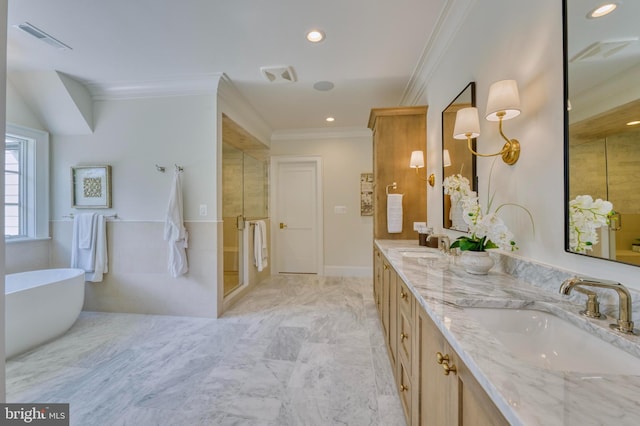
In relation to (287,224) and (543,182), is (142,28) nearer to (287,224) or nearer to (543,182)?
(543,182)

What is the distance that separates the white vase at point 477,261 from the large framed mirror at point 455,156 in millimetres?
538

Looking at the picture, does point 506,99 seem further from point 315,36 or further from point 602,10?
point 315,36

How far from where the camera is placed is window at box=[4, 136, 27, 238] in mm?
2840

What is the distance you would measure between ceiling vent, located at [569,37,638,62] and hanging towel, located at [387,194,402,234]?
6.02 ft

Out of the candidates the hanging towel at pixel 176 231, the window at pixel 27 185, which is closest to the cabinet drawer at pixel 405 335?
the hanging towel at pixel 176 231

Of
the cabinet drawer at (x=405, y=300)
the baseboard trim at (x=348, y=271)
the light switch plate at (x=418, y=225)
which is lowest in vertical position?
the baseboard trim at (x=348, y=271)

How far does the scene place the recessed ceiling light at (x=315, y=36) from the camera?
2012 millimetres

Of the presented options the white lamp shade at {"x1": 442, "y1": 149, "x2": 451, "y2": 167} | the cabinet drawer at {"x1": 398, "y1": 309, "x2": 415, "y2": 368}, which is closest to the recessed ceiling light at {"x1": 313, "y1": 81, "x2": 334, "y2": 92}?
the white lamp shade at {"x1": 442, "y1": 149, "x2": 451, "y2": 167}

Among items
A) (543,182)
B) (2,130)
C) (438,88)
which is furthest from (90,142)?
(543,182)

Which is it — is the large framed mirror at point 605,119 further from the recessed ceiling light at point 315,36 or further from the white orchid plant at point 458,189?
the recessed ceiling light at point 315,36

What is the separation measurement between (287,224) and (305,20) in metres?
3.22

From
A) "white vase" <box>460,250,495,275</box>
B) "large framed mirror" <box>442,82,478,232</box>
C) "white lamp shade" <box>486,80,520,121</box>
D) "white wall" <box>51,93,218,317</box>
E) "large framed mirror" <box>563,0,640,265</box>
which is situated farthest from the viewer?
"white wall" <box>51,93,218,317</box>

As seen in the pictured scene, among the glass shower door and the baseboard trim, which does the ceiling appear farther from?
the baseboard trim

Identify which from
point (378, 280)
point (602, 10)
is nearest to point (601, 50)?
point (602, 10)
